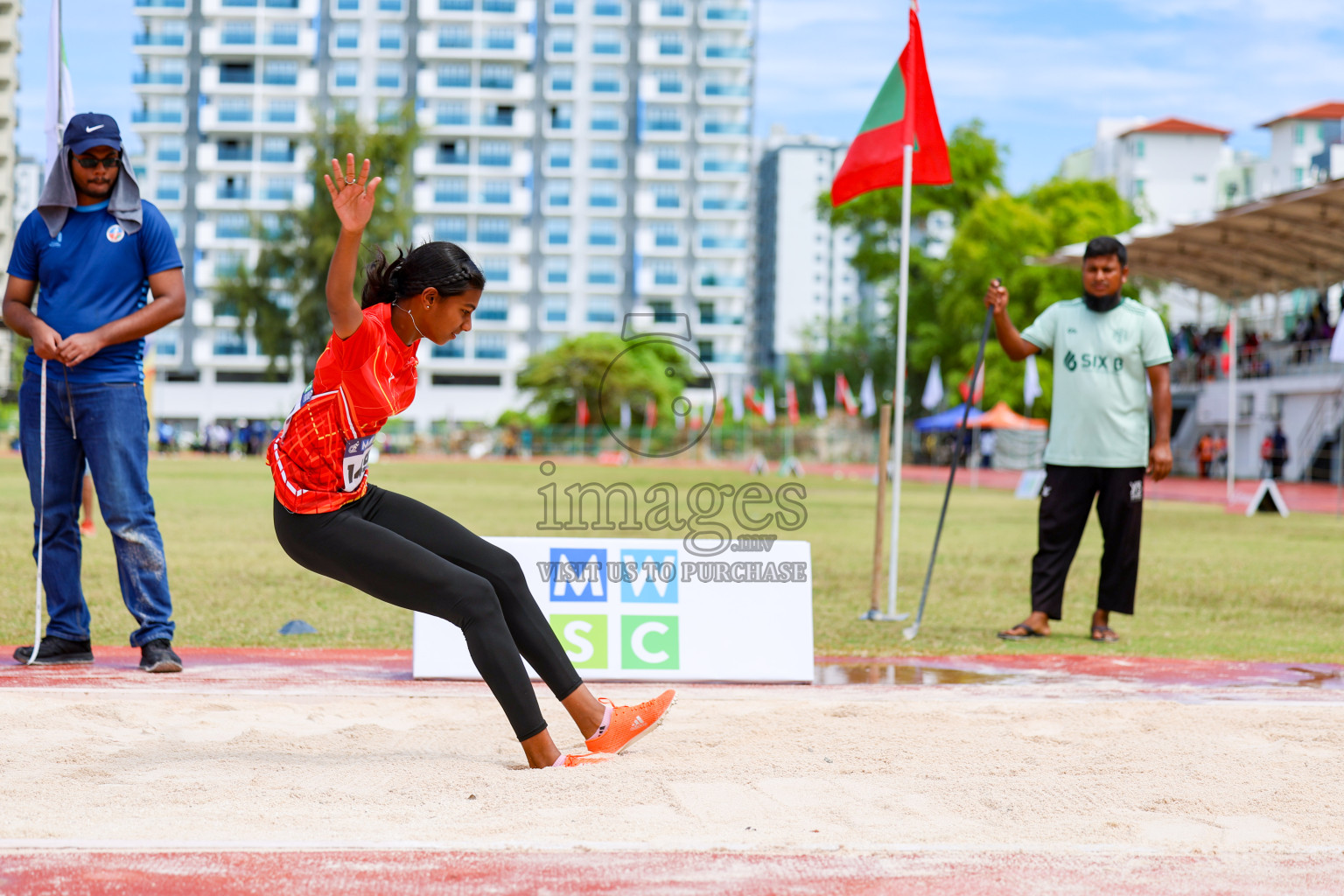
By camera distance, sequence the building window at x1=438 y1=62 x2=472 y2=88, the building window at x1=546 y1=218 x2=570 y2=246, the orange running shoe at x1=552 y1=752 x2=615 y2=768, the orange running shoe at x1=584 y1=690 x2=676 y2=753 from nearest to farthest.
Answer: the orange running shoe at x1=552 y1=752 x2=615 y2=768 < the orange running shoe at x1=584 y1=690 x2=676 y2=753 < the building window at x1=438 y1=62 x2=472 y2=88 < the building window at x1=546 y1=218 x2=570 y2=246

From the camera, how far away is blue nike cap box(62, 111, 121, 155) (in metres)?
5.48

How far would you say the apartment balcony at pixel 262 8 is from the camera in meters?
81.3

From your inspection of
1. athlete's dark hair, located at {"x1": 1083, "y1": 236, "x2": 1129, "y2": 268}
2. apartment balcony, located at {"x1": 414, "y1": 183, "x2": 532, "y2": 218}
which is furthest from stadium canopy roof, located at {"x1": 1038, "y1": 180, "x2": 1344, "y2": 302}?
apartment balcony, located at {"x1": 414, "y1": 183, "x2": 532, "y2": 218}

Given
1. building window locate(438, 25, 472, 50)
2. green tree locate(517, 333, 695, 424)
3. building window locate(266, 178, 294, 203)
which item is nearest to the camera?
green tree locate(517, 333, 695, 424)

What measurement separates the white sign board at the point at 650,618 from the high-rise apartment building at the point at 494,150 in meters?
77.0

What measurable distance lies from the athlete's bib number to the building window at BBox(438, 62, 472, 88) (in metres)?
83.5

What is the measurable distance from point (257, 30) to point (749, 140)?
102 ft

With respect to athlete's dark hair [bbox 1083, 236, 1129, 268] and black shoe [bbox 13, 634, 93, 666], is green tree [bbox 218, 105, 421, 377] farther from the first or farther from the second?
black shoe [bbox 13, 634, 93, 666]

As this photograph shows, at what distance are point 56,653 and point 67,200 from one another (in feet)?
6.49

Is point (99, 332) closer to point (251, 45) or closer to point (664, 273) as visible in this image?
point (664, 273)

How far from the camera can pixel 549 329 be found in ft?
277

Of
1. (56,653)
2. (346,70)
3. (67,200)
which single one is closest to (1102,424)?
(67,200)

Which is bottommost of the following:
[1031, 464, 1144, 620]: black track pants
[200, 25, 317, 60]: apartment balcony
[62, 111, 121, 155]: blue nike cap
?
[1031, 464, 1144, 620]: black track pants

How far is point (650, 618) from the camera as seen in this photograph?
5855mm
